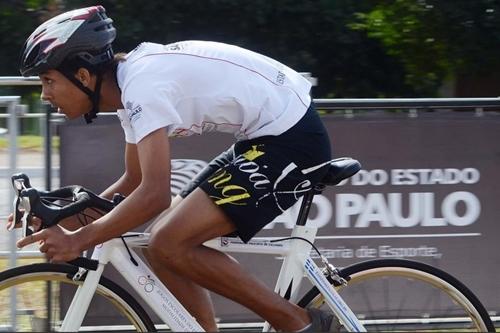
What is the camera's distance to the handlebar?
4.15m

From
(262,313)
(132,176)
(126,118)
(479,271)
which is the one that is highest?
(126,118)

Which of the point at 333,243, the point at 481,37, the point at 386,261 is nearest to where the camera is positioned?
the point at 386,261

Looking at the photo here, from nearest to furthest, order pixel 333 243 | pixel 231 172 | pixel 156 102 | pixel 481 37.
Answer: pixel 156 102
pixel 231 172
pixel 333 243
pixel 481 37

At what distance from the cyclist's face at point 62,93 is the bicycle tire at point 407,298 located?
1281 millimetres

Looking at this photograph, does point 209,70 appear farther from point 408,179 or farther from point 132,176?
point 408,179

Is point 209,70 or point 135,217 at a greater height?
point 209,70

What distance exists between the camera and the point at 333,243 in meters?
5.76

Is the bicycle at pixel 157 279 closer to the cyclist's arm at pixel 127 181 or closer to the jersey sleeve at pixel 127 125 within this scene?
the cyclist's arm at pixel 127 181

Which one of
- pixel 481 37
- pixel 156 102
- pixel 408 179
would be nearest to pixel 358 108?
pixel 408 179

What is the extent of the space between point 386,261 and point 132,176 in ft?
3.88

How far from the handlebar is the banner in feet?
4.31

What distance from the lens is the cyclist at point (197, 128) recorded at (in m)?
4.09

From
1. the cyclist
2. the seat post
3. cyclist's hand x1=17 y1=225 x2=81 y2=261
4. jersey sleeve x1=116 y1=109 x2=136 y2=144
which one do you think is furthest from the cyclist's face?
the seat post

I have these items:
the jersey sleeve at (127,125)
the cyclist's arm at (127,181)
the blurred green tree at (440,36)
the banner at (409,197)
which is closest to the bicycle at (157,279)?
the cyclist's arm at (127,181)
